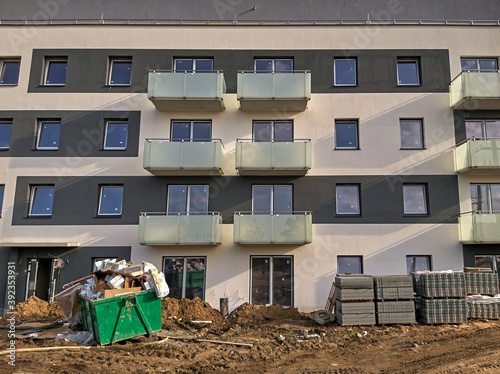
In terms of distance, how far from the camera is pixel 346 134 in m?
16.2

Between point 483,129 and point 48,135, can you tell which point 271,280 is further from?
point 48,135

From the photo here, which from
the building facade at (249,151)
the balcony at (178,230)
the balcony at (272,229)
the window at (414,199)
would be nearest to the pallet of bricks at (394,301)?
the building facade at (249,151)

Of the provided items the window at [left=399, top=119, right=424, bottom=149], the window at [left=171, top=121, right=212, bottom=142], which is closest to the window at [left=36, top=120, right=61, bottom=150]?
the window at [left=171, top=121, right=212, bottom=142]

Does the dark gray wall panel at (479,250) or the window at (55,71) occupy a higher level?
the window at (55,71)

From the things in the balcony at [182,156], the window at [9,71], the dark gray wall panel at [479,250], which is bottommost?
the dark gray wall panel at [479,250]

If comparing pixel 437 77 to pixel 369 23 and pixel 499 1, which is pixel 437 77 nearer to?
pixel 369 23

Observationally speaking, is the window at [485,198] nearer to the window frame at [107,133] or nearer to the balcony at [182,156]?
the balcony at [182,156]

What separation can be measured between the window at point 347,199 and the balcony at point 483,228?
13.3ft

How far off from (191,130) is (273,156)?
383cm

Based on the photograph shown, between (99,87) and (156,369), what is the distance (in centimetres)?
1257

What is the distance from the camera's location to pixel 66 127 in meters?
16.2

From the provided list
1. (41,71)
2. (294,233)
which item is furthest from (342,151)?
(41,71)

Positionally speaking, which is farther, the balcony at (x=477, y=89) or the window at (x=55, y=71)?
the window at (x=55, y=71)

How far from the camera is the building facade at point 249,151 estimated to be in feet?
49.1
